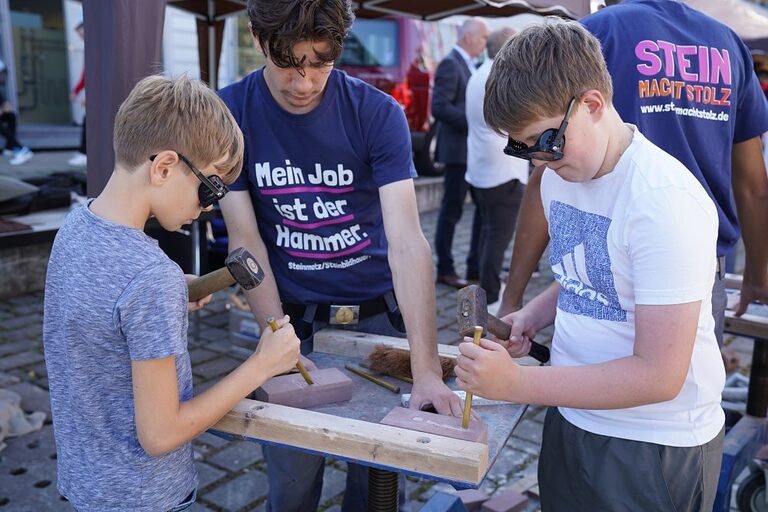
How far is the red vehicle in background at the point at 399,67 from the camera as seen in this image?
9500 millimetres

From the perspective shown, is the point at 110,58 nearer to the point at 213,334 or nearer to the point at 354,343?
the point at 354,343

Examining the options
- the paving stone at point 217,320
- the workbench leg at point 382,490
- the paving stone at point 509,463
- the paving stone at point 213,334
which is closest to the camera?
the workbench leg at point 382,490

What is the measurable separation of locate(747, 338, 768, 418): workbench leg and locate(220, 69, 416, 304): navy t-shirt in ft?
6.41

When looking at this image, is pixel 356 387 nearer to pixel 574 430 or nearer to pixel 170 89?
pixel 574 430

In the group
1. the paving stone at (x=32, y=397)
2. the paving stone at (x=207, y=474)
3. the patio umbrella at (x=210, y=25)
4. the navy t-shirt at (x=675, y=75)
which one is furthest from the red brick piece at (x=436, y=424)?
the patio umbrella at (x=210, y=25)

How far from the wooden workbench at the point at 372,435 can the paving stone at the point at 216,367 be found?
8.49 ft

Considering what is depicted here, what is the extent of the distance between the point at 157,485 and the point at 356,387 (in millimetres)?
A: 561

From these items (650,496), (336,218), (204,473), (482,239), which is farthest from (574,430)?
(482,239)

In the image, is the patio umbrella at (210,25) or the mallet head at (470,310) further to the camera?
the patio umbrella at (210,25)

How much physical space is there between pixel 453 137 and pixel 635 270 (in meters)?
5.16

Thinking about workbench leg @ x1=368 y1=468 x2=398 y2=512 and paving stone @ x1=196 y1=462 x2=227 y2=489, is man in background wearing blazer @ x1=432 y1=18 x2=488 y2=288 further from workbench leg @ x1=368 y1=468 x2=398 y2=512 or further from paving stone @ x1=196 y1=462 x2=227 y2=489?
workbench leg @ x1=368 y1=468 x2=398 y2=512

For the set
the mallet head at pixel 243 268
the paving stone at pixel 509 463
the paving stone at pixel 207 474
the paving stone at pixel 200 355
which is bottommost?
the paving stone at pixel 200 355

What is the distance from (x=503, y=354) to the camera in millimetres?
1430

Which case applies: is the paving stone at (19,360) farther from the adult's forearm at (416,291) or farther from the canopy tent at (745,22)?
the canopy tent at (745,22)
